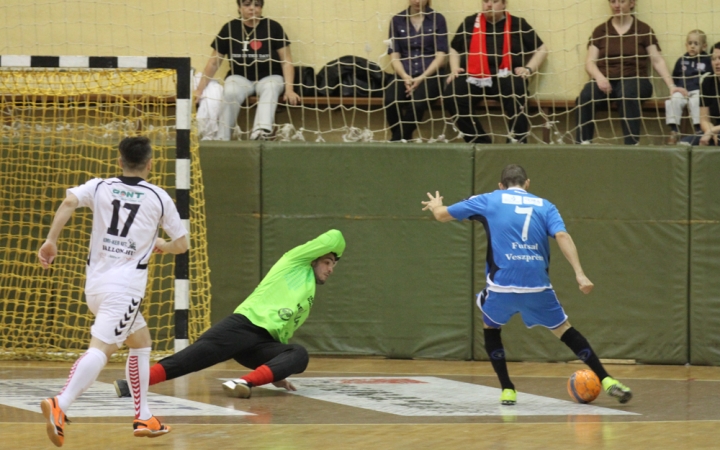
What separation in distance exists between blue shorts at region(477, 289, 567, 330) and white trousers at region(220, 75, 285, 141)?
14.9 feet

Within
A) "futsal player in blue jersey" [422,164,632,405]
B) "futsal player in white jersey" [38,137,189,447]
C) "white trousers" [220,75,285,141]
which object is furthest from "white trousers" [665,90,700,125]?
"futsal player in white jersey" [38,137,189,447]

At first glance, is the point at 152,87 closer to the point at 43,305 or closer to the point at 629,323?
the point at 43,305

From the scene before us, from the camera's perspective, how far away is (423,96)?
1151 centimetres

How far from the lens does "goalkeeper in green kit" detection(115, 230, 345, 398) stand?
26.2 feet

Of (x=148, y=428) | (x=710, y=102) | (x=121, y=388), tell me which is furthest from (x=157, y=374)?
(x=710, y=102)

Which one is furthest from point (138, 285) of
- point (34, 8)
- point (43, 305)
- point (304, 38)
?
point (34, 8)

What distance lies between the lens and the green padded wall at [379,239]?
36.0 feet

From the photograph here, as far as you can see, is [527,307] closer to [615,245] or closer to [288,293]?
[288,293]

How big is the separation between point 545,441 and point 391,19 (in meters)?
6.96

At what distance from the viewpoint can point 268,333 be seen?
27.6 ft

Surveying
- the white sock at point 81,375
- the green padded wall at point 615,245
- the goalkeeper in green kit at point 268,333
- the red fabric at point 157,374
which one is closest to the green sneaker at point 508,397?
the goalkeeper in green kit at point 268,333

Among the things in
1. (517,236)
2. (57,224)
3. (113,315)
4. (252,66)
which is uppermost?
(252,66)

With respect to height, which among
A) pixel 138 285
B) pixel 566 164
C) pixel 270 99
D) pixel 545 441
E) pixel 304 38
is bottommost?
pixel 545 441

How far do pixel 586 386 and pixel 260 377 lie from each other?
2.66 metres
